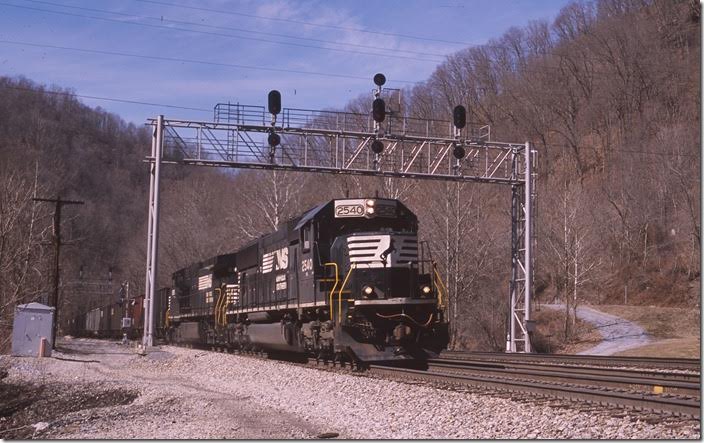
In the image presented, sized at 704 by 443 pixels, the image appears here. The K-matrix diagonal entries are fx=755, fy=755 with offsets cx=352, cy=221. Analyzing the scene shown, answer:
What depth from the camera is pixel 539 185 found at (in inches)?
2376

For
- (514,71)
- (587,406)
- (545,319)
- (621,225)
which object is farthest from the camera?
(514,71)

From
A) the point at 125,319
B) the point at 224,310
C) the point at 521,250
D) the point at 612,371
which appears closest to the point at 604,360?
the point at 612,371

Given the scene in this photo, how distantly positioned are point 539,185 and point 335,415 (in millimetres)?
51870

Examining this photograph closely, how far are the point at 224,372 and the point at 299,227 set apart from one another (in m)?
4.17

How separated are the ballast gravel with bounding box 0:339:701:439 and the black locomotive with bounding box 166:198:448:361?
1105 millimetres

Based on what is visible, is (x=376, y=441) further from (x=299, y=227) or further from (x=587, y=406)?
(x=299, y=227)

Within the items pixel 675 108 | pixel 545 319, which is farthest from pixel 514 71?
pixel 545 319

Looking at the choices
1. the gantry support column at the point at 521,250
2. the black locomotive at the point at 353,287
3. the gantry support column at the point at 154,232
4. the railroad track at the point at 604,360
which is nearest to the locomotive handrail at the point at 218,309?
the gantry support column at the point at 154,232

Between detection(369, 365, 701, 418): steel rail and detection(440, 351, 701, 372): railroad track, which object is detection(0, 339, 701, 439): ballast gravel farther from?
detection(440, 351, 701, 372): railroad track

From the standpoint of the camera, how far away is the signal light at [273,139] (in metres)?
25.0

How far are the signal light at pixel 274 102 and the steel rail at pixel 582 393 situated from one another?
1169cm

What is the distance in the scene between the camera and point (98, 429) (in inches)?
416

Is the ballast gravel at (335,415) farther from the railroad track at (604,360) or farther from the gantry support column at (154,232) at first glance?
the gantry support column at (154,232)

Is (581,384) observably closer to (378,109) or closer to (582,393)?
(582,393)
